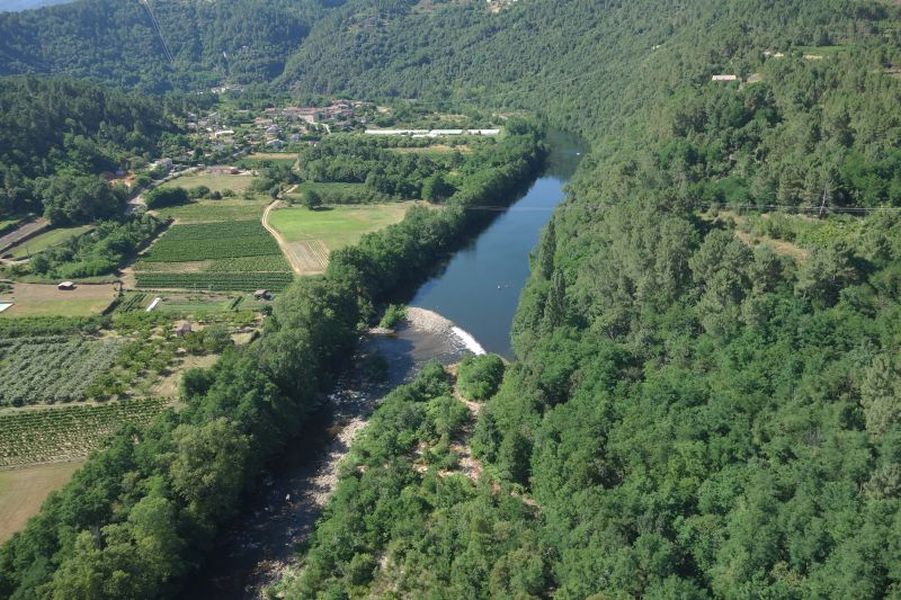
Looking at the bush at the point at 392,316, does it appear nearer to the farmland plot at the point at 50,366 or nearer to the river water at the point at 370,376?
the river water at the point at 370,376

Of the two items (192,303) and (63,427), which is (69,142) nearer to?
(192,303)

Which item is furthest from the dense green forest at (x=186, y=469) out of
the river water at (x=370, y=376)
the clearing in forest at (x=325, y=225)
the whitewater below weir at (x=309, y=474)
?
the clearing in forest at (x=325, y=225)

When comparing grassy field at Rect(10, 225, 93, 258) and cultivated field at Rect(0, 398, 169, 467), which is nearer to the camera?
cultivated field at Rect(0, 398, 169, 467)

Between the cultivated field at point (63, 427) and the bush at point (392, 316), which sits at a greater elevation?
the bush at point (392, 316)

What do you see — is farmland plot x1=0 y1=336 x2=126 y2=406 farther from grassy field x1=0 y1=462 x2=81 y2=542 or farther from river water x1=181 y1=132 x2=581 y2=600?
river water x1=181 y1=132 x2=581 y2=600

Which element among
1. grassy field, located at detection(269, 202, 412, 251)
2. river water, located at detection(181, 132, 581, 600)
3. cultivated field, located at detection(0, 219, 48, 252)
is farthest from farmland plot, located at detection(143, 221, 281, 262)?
river water, located at detection(181, 132, 581, 600)

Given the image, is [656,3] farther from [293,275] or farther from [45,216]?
[45,216]
